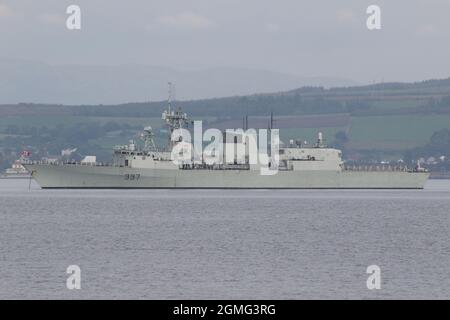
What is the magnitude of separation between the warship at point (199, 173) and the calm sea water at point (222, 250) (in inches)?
1026

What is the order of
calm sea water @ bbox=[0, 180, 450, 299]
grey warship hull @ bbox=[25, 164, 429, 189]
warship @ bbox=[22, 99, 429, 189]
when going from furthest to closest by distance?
grey warship hull @ bbox=[25, 164, 429, 189], warship @ bbox=[22, 99, 429, 189], calm sea water @ bbox=[0, 180, 450, 299]

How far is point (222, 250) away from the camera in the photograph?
5203 cm

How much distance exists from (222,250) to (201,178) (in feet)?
221

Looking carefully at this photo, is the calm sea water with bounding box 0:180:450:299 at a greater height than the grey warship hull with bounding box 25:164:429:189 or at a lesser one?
lesser

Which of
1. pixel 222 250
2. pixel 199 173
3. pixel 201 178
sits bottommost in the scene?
pixel 222 250

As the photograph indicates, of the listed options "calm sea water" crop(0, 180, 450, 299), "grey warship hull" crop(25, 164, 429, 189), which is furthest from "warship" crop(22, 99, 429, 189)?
"calm sea water" crop(0, 180, 450, 299)

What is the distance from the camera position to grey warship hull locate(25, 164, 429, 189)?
11606cm

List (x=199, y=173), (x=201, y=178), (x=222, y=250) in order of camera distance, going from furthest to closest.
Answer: (x=201, y=178) → (x=199, y=173) → (x=222, y=250)

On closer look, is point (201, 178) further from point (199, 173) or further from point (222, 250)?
point (222, 250)

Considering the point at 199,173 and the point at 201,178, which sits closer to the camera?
the point at 199,173

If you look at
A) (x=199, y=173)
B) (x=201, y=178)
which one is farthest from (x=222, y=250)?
(x=201, y=178)

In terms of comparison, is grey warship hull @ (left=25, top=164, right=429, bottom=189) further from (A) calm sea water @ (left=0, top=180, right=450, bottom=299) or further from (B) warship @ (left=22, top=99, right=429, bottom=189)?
(A) calm sea water @ (left=0, top=180, right=450, bottom=299)

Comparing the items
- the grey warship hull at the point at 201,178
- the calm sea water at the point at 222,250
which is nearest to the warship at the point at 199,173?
the grey warship hull at the point at 201,178
